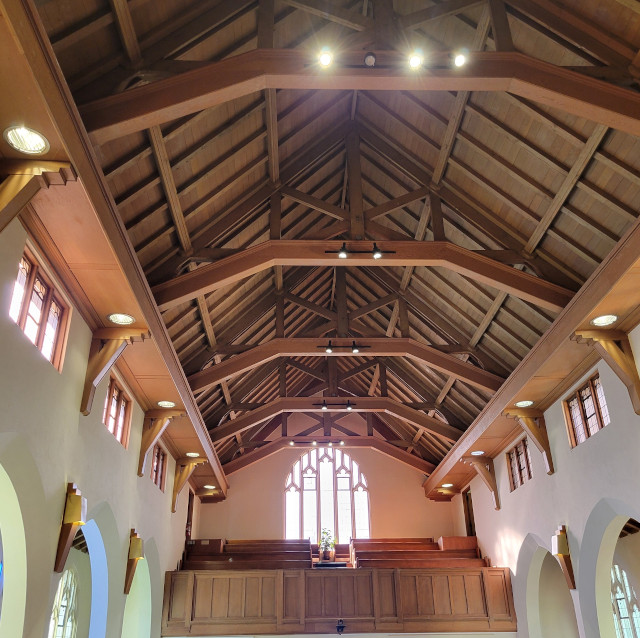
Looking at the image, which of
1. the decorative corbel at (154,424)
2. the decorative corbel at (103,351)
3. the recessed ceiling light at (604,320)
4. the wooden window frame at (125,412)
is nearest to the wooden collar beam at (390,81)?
the recessed ceiling light at (604,320)

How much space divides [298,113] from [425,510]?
498 inches

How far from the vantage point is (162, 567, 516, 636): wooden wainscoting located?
12805mm

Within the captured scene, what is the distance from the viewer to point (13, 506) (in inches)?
257

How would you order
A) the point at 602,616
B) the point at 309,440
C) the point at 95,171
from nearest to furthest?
the point at 95,171 < the point at 602,616 < the point at 309,440

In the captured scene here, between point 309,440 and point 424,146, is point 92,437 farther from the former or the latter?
point 309,440

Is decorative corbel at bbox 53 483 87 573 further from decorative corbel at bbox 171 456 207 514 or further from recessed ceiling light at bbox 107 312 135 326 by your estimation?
decorative corbel at bbox 171 456 207 514

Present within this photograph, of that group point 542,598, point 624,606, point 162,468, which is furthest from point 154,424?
point 624,606

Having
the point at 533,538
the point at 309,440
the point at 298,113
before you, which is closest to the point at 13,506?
the point at 298,113

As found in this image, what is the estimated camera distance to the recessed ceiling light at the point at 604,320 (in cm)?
788

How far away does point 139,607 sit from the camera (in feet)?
41.0

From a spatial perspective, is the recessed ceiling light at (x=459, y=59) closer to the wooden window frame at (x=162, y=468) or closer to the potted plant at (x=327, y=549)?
the wooden window frame at (x=162, y=468)

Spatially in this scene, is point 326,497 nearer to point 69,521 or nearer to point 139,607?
point 139,607

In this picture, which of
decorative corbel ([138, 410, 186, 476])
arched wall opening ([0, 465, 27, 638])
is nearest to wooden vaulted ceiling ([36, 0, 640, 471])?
decorative corbel ([138, 410, 186, 476])

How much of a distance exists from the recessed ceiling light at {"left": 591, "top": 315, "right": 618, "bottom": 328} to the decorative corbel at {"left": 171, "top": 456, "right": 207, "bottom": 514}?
8887 millimetres
